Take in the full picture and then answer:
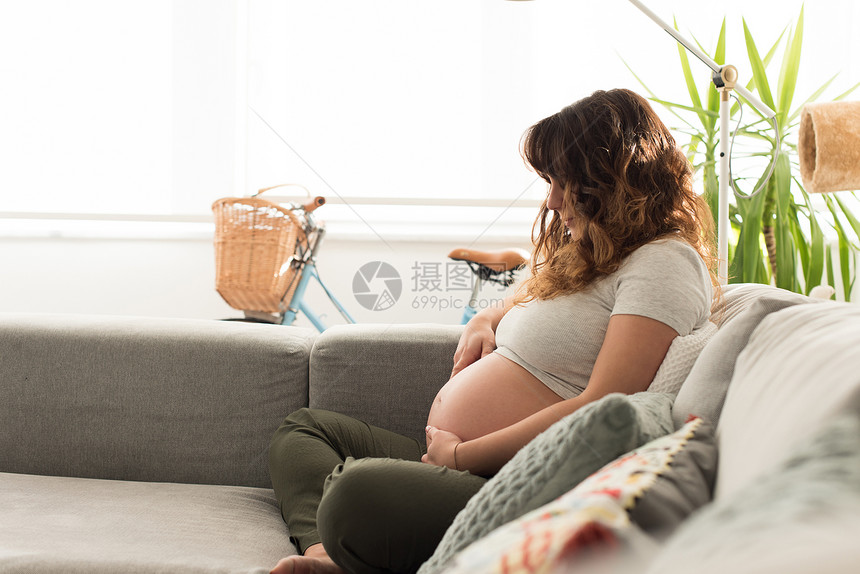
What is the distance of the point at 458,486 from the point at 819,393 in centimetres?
48

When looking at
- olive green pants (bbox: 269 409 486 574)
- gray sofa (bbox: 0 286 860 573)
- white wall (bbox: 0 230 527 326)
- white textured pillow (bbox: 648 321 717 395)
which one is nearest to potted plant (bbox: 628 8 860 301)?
gray sofa (bbox: 0 286 860 573)

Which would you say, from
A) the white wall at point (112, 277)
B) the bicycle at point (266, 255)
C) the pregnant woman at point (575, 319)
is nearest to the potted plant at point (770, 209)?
the pregnant woman at point (575, 319)

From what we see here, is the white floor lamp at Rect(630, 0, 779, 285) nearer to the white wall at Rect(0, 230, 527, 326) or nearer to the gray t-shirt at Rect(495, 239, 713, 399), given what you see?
the gray t-shirt at Rect(495, 239, 713, 399)

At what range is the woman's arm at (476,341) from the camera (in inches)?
52.1

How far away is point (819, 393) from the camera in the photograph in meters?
0.53

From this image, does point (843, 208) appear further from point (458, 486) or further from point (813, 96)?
point (458, 486)

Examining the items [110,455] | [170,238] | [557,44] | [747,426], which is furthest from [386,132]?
[747,426]

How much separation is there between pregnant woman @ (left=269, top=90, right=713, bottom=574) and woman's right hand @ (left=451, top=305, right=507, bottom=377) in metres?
0.04

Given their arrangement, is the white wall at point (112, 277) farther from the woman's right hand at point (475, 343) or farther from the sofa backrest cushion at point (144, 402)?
the woman's right hand at point (475, 343)

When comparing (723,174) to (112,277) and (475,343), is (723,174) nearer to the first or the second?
(475,343)

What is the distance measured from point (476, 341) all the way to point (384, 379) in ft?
0.75

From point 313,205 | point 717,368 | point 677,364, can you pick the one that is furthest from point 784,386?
point 313,205

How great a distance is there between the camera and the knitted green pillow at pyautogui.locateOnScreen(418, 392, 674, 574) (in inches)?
25.6

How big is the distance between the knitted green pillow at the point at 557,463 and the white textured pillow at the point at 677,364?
0.24 meters
